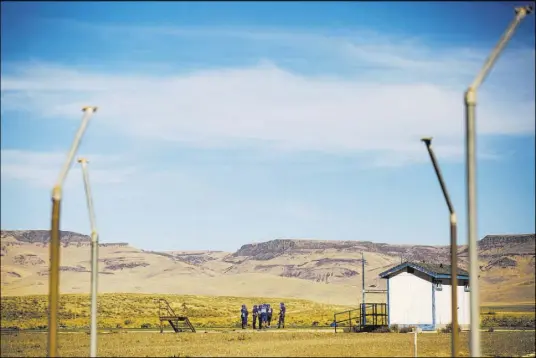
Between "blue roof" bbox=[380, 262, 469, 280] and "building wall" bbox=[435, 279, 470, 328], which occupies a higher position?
"blue roof" bbox=[380, 262, 469, 280]


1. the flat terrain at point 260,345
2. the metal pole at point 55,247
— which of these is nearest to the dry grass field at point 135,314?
the flat terrain at point 260,345

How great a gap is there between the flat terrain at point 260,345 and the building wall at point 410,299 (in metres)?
4.06

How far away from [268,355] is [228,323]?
Answer: 42.6m

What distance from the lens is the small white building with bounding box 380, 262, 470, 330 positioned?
208ft

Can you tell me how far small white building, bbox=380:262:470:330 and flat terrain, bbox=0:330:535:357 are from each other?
4.01 metres

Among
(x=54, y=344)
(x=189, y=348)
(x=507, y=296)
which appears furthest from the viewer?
(x=507, y=296)

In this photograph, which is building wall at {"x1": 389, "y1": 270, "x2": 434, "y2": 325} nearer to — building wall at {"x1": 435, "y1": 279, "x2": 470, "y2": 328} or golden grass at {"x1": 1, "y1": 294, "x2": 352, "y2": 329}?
building wall at {"x1": 435, "y1": 279, "x2": 470, "y2": 328}

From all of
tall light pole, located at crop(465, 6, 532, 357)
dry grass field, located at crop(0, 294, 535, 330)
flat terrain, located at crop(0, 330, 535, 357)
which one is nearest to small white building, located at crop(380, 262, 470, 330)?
flat terrain, located at crop(0, 330, 535, 357)

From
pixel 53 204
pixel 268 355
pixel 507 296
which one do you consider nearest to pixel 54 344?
pixel 53 204

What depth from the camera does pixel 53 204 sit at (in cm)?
2680

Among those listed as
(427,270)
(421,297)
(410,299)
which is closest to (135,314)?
(410,299)

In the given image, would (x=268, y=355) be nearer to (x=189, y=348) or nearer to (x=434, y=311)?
(x=189, y=348)

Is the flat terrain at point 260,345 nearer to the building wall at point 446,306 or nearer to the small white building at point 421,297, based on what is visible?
the small white building at point 421,297

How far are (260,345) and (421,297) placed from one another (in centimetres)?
2033
